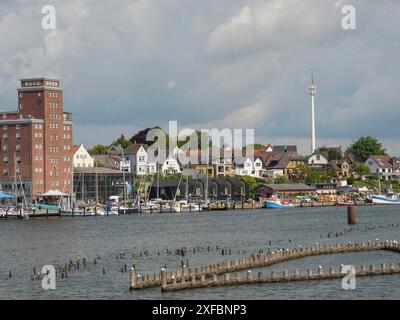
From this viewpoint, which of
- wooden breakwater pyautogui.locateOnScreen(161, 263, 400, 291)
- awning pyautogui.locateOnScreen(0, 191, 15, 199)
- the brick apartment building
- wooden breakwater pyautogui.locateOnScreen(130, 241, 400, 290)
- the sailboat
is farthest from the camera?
the brick apartment building

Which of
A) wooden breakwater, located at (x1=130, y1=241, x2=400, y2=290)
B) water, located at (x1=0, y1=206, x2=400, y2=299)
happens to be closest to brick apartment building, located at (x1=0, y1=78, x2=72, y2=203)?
water, located at (x1=0, y1=206, x2=400, y2=299)

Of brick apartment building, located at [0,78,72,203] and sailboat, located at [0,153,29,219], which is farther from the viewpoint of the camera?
brick apartment building, located at [0,78,72,203]

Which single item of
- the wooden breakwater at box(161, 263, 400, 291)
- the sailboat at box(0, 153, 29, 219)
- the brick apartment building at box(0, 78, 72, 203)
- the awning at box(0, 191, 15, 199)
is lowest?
the wooden breakwater at box(161, 263, 400, 291)

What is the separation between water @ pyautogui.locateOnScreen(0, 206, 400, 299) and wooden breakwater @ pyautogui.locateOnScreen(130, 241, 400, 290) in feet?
3.22

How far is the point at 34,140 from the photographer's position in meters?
195

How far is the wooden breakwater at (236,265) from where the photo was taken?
62.9m

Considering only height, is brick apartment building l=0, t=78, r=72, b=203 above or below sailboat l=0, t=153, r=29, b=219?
above

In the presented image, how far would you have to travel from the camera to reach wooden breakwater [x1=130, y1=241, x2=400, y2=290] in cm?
6291

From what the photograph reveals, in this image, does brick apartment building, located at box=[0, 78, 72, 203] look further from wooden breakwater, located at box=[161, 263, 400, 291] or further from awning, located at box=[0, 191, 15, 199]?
wooden breakwater, located at box=[161, 263, 400, 291]

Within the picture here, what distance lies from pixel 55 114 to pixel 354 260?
12511 centimetres

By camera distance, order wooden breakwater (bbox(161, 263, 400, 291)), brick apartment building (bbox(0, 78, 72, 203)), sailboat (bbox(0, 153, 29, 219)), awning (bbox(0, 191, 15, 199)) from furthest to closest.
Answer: brick apartment building (bbox(0, 78, 72, 203)) < awning (bbox(0, 191, 15, 199)) < sailboat (bbox(0, 153, 29, 219)) < wooden breakwater (bbox(161, 263, 400, 291))

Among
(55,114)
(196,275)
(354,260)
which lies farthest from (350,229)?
(55,114)

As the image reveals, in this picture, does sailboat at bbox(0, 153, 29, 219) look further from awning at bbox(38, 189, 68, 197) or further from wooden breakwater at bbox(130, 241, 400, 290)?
wooden breakwater at bbox(130, 241, 400, 290)
